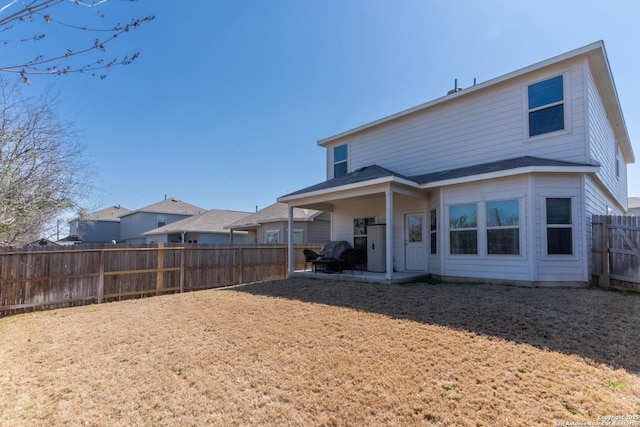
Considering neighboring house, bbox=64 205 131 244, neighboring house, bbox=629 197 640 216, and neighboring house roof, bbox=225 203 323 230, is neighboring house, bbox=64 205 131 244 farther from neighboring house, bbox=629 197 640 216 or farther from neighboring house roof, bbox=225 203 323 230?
neighboring house, bbox=629 197 640 216

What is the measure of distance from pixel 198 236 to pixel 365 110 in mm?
18076

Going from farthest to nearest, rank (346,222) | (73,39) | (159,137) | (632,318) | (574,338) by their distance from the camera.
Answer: (159,137) < (346,222) < (632,318) < (574,338) < (73,39)

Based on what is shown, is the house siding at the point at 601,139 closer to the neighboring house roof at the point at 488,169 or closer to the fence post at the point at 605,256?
the neighboring house roof at the point at 488,169

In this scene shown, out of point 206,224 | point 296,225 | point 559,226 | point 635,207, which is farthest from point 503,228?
point 635,207

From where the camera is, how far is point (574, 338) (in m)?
4.22

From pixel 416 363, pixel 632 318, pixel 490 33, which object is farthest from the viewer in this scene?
pixel 490 33

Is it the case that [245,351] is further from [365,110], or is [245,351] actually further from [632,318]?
[365,110]

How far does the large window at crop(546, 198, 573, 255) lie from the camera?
7.65 m

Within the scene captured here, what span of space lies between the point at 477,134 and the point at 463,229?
10.5ft

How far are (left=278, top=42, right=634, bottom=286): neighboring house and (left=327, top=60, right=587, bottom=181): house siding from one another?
29mm

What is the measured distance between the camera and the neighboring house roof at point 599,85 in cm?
791

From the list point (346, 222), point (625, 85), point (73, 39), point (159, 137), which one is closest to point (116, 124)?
point (159, 137)

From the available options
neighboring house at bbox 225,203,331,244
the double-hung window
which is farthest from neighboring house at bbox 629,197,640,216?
the double-hung window

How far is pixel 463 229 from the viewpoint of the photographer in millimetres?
8930
